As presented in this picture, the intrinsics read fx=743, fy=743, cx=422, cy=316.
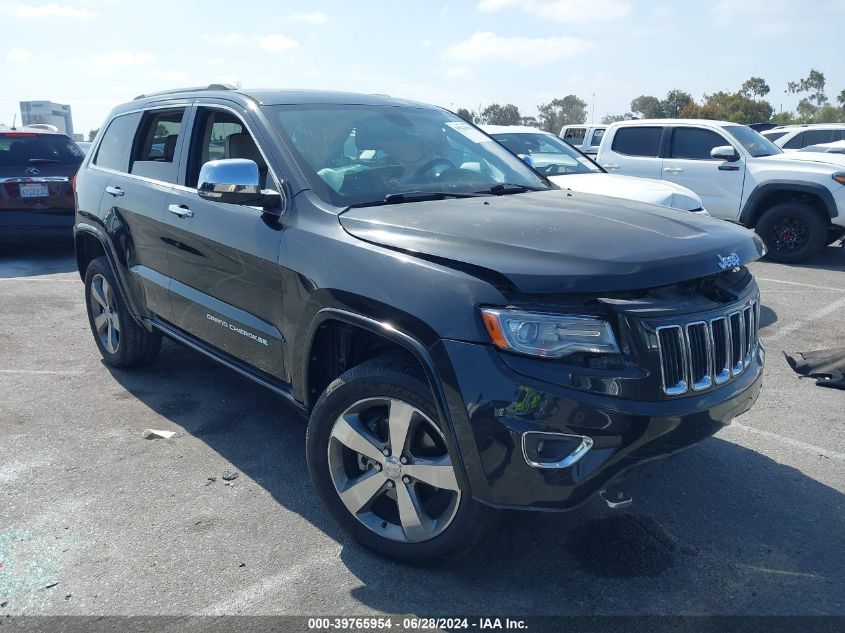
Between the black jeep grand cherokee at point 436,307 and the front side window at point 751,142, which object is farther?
the front side window at point 751,142

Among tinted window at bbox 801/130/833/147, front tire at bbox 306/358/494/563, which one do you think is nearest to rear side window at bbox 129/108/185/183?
front tire at bbox 306/358/494/563

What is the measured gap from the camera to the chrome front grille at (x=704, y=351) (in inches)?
101

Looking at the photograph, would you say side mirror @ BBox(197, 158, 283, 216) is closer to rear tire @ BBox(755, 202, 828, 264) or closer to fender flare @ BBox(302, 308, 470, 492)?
fender flare @ BBox(302, 308, 470, 492)

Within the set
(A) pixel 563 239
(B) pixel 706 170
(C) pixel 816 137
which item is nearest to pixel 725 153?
(B) pixel 706 170

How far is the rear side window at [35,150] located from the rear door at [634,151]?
760cm

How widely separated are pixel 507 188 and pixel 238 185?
54.1 inches

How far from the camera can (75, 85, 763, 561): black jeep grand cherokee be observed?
250 centimetres

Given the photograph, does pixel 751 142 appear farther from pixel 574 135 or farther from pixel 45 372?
pixel 574 135

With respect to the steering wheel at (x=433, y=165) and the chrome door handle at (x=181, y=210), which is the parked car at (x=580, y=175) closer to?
the steering wheel at (x=433, y=165)

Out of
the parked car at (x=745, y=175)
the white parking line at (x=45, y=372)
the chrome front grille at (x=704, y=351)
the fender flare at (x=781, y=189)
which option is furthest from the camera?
the parked car at (x=745, y=175)

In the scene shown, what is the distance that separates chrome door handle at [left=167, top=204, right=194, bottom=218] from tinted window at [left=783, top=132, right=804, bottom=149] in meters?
14.9

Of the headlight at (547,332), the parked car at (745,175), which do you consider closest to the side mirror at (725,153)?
the parked car at (745,175)

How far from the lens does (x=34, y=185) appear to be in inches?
380

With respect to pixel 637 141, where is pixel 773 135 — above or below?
above
